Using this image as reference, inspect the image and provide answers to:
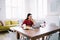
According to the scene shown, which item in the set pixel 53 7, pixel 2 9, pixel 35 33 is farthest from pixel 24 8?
pixel 35 33

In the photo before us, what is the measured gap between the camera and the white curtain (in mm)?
6051

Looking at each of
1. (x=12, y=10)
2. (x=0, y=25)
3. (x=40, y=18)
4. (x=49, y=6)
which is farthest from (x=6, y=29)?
(x=49, y=6)

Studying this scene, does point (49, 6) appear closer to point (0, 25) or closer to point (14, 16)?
point (14, 16)

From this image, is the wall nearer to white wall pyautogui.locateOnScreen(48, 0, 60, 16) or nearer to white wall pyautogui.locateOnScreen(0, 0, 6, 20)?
white wall pyautogui.locateOnScreen(48, 0, 60, 16)

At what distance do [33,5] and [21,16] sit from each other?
1.12 m

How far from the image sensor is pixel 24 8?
680 centimetres

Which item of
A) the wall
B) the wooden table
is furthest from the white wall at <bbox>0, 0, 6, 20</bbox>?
the wooden table

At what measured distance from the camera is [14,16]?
6.53m

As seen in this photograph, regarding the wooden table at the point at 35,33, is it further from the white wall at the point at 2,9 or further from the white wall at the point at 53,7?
the white wall at the point at 2,9

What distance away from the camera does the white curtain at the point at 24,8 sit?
238 inches

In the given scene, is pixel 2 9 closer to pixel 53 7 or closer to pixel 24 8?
pixel 24 8

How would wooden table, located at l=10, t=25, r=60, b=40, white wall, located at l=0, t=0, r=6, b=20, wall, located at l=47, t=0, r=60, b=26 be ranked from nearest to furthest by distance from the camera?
wooden table, located at l=10, t=25, r=60, b=40, wall, located at l=47, t=0, r=60, b=26, white wall, located at l=0, t=0, r=6, b=20

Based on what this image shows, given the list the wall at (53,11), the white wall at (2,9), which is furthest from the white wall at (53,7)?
the white wall at (2,9)

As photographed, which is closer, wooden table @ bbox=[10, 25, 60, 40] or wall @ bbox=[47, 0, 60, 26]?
wooden table @ bbox=[10, 25, 60, 40]
